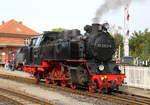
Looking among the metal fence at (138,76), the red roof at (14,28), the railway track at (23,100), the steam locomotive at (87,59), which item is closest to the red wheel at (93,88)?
the steam locomotive at (87,59)

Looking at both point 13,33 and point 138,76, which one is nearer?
point 138,76

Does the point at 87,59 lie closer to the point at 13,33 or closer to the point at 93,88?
the point at 93,88

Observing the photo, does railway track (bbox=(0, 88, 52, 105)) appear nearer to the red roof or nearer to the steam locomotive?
the steam locomotive

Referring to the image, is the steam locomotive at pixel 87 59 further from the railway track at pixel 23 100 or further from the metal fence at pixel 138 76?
the railway track at pixel 23 100

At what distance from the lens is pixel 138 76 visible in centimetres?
1438

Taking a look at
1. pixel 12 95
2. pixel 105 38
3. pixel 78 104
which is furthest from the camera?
pixel 105 38

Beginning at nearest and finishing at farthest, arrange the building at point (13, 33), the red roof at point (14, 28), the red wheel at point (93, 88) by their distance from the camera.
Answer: the red wheel at point (93, 88) → the building at point (13, 33) → the red roof at point (14, 28)

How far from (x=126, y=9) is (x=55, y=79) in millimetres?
7449

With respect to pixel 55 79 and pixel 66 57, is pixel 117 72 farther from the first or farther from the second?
pixel 55 79

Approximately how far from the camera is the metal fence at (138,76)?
541 inches

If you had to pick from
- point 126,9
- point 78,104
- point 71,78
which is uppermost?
point 126,9

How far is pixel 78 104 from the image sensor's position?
31.9 ft

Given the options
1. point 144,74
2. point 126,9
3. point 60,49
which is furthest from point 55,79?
point 126,9

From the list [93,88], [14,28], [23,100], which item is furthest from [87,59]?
[14,28]
